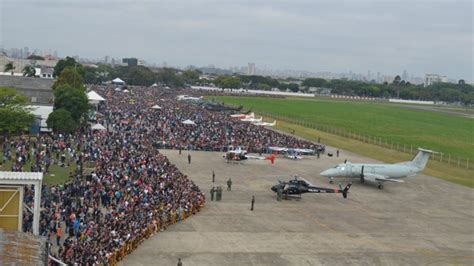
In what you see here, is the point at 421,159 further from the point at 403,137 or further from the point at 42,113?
the point at 42,113

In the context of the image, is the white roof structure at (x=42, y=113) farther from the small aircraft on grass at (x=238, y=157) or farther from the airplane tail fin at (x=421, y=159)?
the airplane tail fin at (x=421, y=159)

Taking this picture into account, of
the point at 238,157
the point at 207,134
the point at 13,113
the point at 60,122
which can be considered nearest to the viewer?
the point at 13,113

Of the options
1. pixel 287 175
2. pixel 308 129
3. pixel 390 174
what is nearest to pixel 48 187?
pixel 287 175

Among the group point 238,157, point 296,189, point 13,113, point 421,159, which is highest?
point 13,113

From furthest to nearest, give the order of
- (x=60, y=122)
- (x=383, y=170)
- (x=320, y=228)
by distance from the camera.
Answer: (x=60, y=122) → (x=383, y=170) → (x=320, y=228)

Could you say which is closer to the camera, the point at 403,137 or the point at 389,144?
the point at 389,144

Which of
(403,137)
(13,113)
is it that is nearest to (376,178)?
(13,113)

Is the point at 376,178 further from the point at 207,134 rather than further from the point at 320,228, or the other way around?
the point at 207,134

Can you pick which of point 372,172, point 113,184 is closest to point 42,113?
point 113,184

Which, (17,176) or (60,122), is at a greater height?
(17,176)
